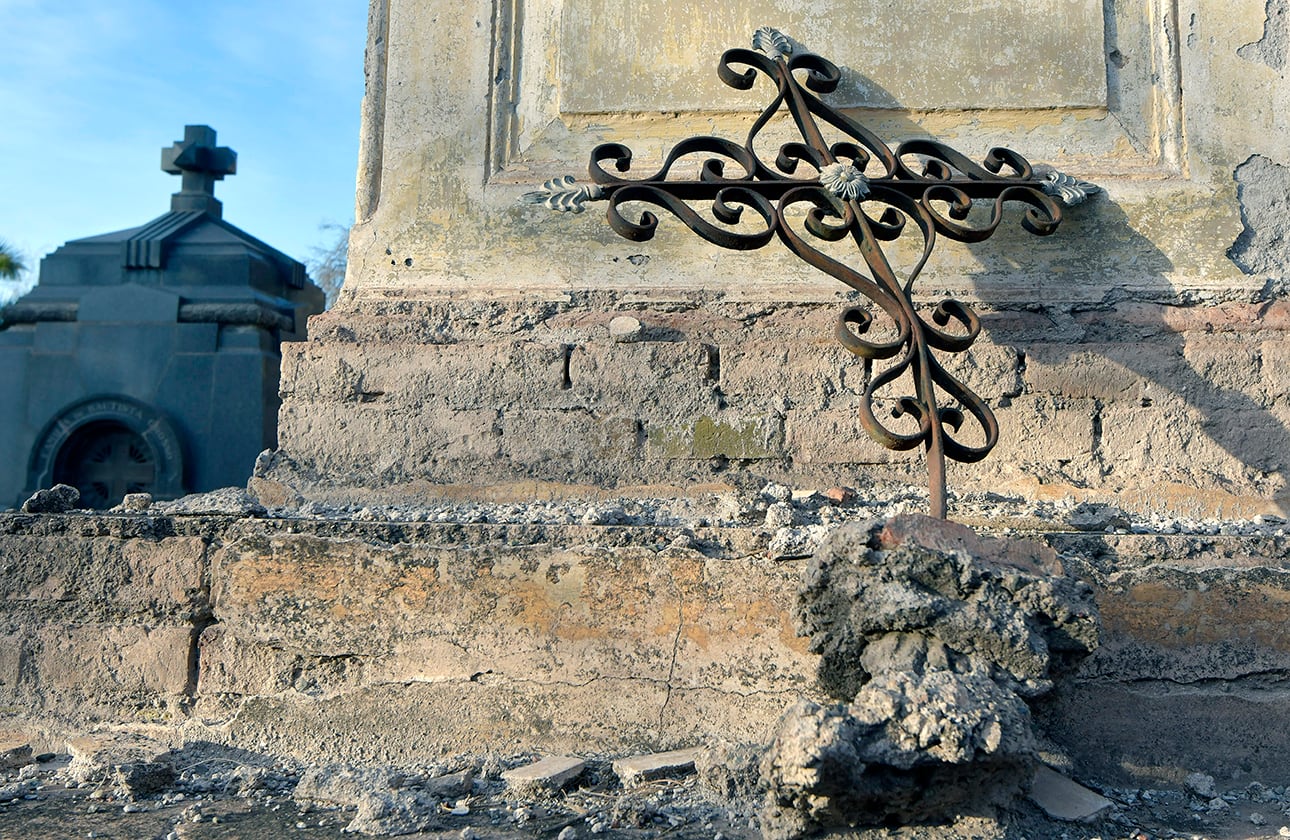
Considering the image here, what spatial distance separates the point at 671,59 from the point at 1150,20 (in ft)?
5.06

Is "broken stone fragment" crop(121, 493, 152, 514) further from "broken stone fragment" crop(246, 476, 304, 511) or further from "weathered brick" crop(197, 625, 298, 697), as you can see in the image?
"weathered brick" crop(197, 625, 298, 697)

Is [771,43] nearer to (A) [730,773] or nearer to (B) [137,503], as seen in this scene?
(A) [730,773]

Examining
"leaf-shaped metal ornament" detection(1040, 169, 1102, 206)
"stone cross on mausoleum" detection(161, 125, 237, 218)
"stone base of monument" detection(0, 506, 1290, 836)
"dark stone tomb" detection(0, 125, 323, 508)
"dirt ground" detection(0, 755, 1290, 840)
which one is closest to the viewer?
"dirt ground" detection(0, 755, 1290, 840)

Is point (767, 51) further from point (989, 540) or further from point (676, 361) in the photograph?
point (989, 540)

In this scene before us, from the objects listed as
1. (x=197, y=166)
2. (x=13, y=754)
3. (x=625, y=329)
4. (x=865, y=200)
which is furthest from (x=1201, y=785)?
(x=197, y=166)

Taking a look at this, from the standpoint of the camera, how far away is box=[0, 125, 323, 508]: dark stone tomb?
331 inches

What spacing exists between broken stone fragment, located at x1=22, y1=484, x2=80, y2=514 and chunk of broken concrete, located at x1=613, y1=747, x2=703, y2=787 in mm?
1727

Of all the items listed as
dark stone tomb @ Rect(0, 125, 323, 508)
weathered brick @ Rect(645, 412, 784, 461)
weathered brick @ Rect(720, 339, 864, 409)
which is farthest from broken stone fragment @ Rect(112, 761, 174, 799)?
dark stone tomb @ Rect(0, 125, 323, 508)

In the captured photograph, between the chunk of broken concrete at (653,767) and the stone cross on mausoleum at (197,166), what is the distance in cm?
890

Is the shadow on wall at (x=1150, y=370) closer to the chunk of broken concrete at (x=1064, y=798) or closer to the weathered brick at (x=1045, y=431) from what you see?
the weathered brick at (x=1045, y=431)

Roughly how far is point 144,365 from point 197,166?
2.65 meters

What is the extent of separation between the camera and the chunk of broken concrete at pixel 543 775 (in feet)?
8.91

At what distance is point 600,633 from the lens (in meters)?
2.98

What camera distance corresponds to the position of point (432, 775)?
2.87m
